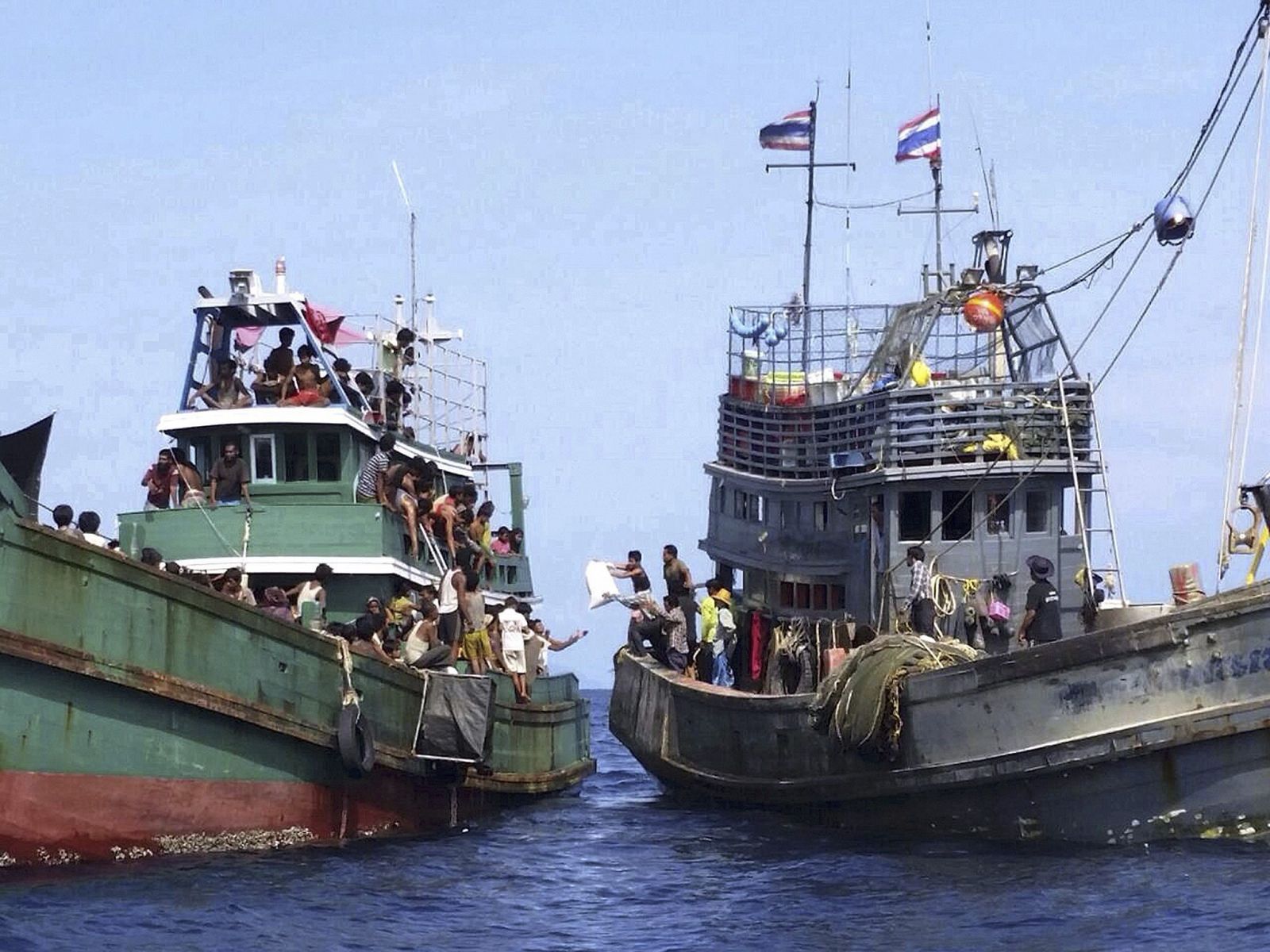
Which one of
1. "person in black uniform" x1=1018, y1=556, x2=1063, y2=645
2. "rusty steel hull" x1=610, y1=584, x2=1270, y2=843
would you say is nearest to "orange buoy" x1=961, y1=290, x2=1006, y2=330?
"person in black uniform" x1=1018, y1=556, x2=1063, y2=645

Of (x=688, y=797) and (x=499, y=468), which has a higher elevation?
(x=499, y=468)

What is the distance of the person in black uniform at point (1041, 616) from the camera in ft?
67.6

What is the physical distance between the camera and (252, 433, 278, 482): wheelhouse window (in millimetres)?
23234

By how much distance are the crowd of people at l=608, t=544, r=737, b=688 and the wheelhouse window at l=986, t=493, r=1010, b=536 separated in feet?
13.4

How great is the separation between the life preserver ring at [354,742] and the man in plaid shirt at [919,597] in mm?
5494

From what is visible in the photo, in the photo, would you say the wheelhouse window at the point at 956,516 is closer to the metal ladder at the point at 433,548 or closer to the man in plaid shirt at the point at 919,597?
the man in plaid shirt at the point at 919,597

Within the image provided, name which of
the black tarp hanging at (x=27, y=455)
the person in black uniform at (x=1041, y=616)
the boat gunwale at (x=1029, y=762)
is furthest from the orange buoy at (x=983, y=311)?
the black tarp hanging at (x=27, y=455)

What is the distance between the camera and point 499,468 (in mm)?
29609

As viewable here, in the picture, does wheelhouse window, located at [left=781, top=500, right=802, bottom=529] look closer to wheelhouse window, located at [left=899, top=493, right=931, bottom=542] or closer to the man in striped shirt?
A: wheelhouse window, located at [left=899, top=493, right=931, bottom=542]

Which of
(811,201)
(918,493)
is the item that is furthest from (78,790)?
(811,201)

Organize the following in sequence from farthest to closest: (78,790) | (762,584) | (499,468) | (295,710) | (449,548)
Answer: (499,468), (762,584), (449,548), (295,710), (78,790)

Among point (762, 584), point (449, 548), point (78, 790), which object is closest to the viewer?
point (78, 790)

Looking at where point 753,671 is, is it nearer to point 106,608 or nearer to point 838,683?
point 838,683

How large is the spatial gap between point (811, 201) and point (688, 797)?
28.3ft
